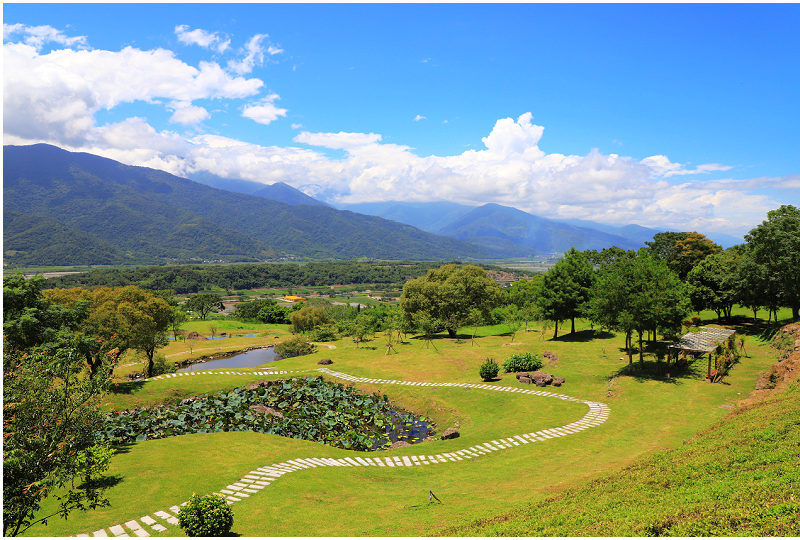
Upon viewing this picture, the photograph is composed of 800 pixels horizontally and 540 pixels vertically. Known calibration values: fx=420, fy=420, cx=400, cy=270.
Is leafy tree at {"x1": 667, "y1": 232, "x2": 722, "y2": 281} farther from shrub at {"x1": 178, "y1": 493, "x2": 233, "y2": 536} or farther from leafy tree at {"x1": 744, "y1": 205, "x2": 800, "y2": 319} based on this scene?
Result: shrub at {"x1": 178, "y1": 493, "x2": 233, "y2": 536}

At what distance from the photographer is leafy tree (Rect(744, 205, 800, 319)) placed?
Answer: 106ft

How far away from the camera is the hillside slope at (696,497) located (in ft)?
31.1

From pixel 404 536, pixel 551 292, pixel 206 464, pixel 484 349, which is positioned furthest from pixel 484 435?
pixel 551 292

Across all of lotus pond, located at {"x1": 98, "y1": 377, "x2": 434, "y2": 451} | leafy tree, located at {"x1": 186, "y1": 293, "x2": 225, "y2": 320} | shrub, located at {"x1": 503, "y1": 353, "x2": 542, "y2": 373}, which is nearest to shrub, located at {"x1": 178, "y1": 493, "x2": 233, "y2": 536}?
lotus pond, located at {"x1": 98, "y1": 377, "x2": 434, "y2": 451}

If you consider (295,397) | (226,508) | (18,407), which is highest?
(18,407)

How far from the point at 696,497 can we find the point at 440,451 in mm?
11434

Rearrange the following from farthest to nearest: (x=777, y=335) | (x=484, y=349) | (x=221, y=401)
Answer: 1. (x=484, y=349)
2. (x=777, y=335)
3. (x=221, y=401)

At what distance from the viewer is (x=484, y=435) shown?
21.6 metres

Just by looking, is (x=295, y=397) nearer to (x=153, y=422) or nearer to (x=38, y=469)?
(x=153, y=422)

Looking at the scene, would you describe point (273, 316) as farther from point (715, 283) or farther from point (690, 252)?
point (715, 283)

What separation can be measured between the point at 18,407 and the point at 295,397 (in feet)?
69.1

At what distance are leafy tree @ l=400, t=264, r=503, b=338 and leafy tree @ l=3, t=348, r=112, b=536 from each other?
42.9m

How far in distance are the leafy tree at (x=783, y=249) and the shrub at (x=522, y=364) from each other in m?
20.1

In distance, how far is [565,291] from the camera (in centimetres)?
4309
